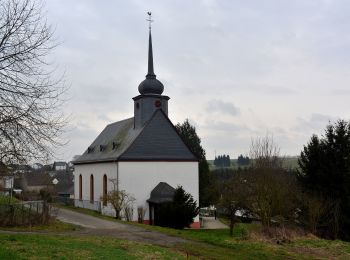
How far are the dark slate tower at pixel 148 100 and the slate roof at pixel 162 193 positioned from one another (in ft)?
17.9

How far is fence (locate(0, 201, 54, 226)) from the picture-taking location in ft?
68.9

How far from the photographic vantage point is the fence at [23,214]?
2102 centimetres

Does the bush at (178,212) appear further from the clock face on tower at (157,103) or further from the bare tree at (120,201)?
the clock face on tower at (157,103)

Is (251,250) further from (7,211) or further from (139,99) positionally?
(139,99)

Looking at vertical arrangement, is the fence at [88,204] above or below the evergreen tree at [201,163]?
below

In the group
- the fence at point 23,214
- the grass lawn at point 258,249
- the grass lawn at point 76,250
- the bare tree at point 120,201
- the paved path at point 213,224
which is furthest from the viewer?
the paved path at point 213,224

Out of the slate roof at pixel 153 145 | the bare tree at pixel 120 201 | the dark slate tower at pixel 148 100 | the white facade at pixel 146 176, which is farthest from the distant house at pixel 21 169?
the dark slate tower at pixel 148 100

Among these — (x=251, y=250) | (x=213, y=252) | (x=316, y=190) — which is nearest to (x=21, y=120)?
(x=213, y=252)

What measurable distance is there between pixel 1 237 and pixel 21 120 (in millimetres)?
5503

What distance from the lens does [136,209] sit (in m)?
34.7

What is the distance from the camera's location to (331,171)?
29047 mm

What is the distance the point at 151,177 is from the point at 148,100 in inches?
251

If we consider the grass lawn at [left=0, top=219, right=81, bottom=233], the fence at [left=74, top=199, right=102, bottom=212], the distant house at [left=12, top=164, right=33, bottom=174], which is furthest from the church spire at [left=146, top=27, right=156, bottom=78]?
the distant house at [left=12, top=164, right=33, bottom=174]

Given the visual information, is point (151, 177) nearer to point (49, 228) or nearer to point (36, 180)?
point (36, 180)
